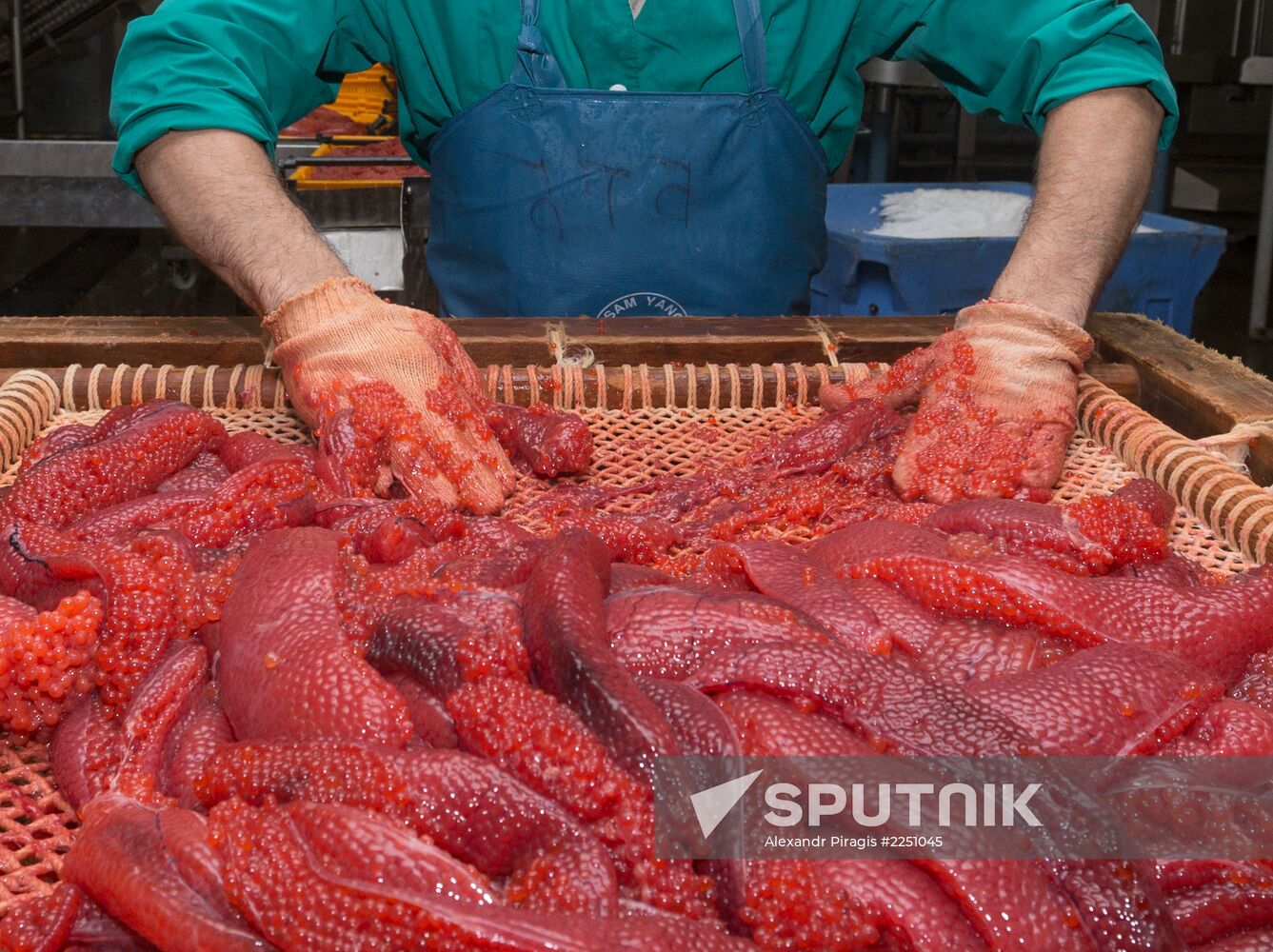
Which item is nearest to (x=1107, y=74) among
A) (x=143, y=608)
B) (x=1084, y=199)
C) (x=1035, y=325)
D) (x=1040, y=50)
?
(x=1040, y=50)

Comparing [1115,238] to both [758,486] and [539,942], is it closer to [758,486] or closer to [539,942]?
[758,486]

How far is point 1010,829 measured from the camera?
5.03ft

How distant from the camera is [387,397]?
2.71 meters

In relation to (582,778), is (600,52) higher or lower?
higher

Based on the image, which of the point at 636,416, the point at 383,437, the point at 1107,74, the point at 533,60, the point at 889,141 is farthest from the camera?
the point at 889,141

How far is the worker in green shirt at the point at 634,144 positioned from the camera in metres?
3.12

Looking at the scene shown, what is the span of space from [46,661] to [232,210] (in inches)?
73.5

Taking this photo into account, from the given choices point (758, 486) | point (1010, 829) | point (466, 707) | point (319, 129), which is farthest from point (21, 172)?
point (1010, 829)

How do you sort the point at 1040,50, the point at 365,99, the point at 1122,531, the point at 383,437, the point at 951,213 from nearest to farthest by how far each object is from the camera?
the point at 1122,531 → the point at 383,437 → the point at 1040,50 → the point at 951,213 → the point at 365,99

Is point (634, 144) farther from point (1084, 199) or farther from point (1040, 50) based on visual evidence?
point (1084, 199)

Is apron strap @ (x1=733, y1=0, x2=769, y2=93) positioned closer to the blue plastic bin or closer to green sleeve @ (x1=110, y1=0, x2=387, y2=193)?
green sleeve @ (x1=110, y1=0, x2=387, y2=193)

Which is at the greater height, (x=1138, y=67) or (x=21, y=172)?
(x=1138, y=67)

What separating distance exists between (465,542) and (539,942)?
3.49 feet

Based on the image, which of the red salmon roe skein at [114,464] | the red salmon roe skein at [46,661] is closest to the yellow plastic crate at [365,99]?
the red salmon roe skein at [114,464]
